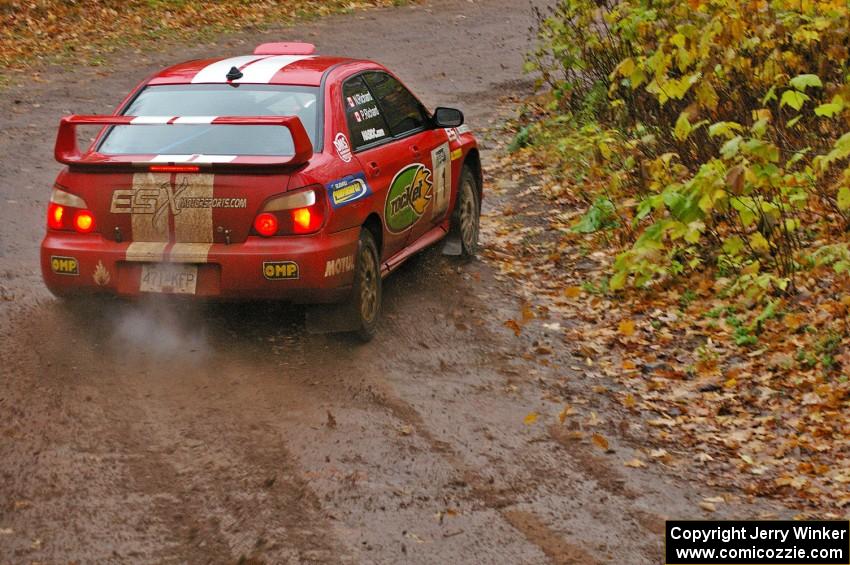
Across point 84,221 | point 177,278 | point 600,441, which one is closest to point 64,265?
point 84,221

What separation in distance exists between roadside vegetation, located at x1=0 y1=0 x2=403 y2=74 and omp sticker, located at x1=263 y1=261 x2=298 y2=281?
11.6 meters

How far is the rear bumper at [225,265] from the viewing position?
7.06m

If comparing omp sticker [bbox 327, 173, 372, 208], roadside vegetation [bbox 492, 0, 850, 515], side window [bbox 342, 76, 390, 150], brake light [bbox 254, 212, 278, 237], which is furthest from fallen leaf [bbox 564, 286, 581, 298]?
brake light [bbox 254, 212, 278, 237]

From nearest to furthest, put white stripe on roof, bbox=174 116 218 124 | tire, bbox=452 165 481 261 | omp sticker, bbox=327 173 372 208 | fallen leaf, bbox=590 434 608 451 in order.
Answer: fallen leaf, bbox=590 434 608 451, omp sticker, bbox=327 173 372 208, white stripe on roof, bbox=174 116 218 124, tire, bbox=452 165 481 261

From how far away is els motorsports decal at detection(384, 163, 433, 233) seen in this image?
8.20 metres

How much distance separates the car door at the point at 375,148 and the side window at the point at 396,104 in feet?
0.41

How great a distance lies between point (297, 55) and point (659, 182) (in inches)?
124

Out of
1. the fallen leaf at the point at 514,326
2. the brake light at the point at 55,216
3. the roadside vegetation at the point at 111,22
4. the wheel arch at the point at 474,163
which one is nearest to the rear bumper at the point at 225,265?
the brake light at the point at 55,216

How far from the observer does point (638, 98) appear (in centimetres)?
1272

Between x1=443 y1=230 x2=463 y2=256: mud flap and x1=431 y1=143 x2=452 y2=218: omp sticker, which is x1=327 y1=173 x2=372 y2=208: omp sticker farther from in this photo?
x1=443 y1=230 x2=463 y2=256: mud flap

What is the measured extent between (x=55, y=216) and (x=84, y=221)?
231 millimetres

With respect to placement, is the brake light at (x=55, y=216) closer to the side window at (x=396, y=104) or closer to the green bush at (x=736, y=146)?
the side window at (x=396, y=104)

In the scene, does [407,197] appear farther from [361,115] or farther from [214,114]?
[214,114]

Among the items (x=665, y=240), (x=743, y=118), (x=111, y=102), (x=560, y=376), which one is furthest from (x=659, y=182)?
(x=111, y=102)
